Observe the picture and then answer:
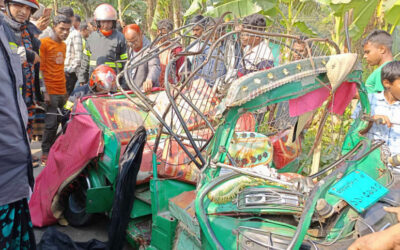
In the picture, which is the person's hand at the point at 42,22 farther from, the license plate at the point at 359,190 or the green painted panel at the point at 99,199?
the license plate at the point at 359,190

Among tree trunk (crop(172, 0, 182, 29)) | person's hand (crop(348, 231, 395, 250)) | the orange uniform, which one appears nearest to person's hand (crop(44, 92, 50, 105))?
the orange uniform

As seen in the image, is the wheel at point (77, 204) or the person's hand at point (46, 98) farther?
the person's hand at point (46, 98)

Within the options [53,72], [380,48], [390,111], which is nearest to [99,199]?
[390,111]

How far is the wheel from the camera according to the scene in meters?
3.24

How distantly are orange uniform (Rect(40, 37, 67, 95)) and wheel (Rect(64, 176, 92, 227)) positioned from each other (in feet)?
7.68

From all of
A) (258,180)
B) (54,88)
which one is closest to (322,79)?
(258,180)

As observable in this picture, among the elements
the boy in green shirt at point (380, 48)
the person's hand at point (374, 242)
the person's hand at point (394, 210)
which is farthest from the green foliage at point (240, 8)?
the person's hand at point (374, 242)

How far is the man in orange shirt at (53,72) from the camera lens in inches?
195

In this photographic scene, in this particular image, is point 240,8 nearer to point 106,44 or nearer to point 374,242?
point 106,44

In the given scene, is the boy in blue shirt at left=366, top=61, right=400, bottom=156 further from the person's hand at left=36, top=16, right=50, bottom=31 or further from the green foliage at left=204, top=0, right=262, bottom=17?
the person's hand at left=36, top=16, right=50, bottom=31

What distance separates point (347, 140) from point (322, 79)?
2.11 feet

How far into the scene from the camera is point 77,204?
10.9 ft

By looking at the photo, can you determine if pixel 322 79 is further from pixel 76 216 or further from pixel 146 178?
pixel 76 216

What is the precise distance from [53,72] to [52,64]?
0.12 metres
